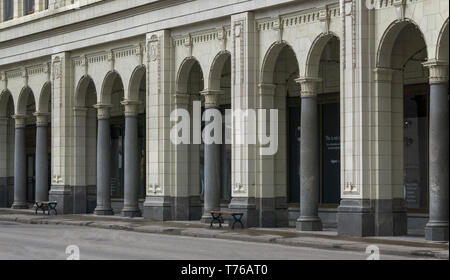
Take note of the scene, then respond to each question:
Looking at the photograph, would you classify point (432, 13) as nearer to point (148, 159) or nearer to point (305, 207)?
point (305, 207)

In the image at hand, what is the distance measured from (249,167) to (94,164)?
46.2 ft

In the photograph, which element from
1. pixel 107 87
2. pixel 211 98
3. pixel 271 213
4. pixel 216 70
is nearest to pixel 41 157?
pixel 107 87

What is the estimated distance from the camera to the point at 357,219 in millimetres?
31078

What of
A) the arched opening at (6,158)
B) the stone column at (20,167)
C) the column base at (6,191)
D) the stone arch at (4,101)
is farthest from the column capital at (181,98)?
the column base at (6,191)

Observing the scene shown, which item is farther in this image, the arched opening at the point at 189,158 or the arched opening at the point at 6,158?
the arched opening at the point at 6,158

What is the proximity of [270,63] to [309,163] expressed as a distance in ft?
13.2

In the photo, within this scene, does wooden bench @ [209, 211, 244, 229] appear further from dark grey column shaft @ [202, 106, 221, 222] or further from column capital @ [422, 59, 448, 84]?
column capital @ [422, 59, 448, 84]

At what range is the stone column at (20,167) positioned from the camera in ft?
173

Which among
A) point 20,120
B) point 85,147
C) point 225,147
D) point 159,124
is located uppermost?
point 20,120

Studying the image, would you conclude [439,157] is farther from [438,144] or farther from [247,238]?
[247,238]

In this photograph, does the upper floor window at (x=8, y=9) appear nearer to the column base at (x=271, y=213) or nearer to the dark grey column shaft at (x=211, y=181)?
the dark grey column shaft at (x=211, y=181)

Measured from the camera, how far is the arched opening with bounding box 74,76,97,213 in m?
47.6

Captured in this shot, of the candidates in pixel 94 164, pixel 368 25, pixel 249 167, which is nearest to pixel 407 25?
pixel 368 25

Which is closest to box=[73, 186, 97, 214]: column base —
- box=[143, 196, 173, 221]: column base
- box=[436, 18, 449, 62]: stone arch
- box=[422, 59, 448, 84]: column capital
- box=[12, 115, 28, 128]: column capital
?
box=[12, 115, 28, 128]: column capital
